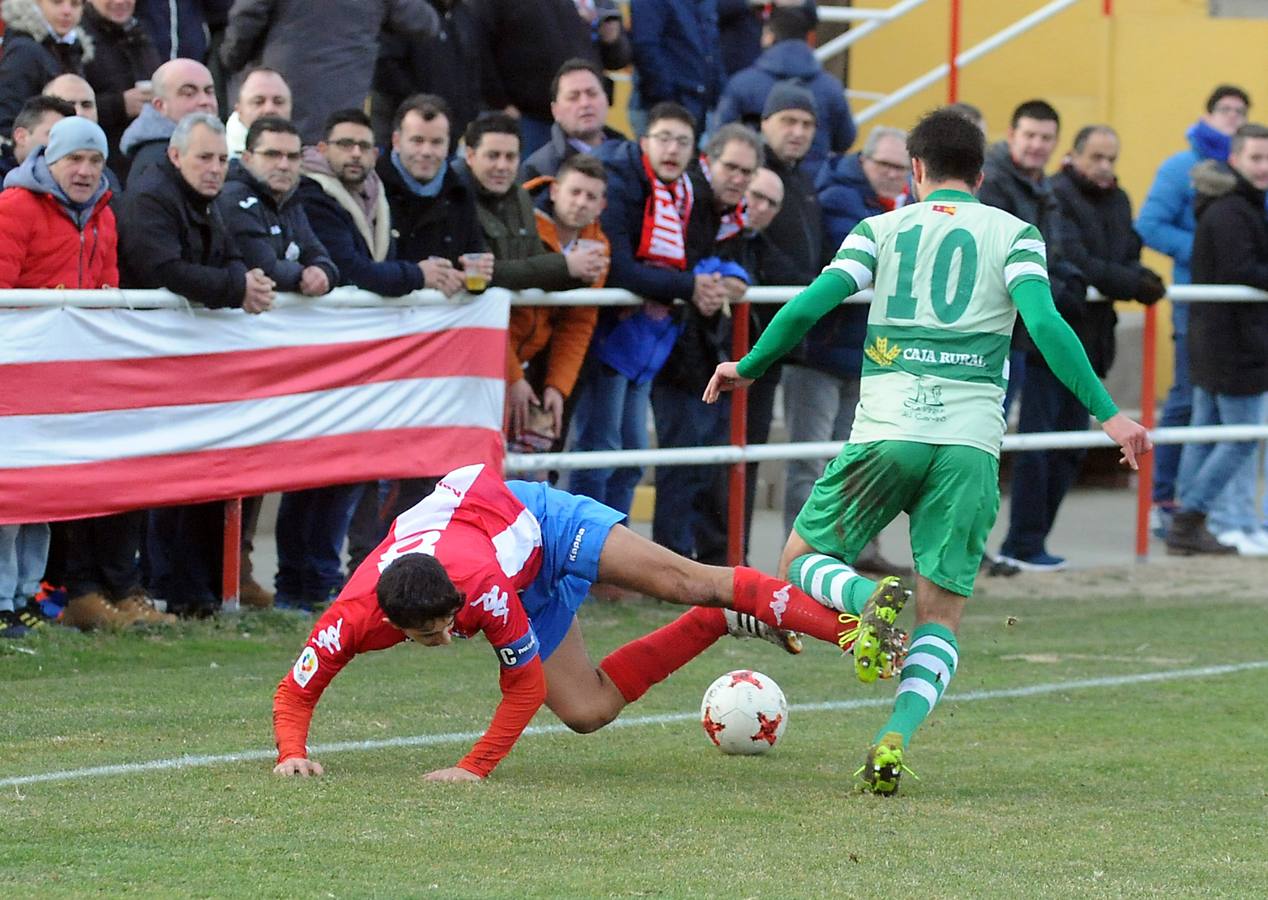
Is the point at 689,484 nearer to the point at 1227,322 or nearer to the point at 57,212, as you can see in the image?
the point at 57,212

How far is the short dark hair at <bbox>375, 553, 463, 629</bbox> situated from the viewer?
231 inches

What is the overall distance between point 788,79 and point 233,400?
4.64m

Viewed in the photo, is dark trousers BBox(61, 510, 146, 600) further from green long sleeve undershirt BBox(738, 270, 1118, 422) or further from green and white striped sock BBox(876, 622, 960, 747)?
green and white striped sock BBox(876, 622, 960, 747)

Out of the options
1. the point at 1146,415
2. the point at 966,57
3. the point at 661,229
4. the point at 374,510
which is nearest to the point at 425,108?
the point at 661,229

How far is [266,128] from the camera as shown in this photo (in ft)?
29.8

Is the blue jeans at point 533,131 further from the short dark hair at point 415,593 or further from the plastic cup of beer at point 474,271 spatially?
the short dark hair at point 415,593

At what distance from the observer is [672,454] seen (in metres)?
10.2

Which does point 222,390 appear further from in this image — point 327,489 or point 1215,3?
point 1215,3

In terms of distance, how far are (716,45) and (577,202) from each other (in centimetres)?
317

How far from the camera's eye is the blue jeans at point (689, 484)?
10.7 meters

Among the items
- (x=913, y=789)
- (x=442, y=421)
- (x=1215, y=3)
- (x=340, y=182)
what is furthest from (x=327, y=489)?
(x=1215, y=3)

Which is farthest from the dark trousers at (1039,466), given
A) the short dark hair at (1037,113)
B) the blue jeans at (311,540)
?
the blue jeans at (311,540)

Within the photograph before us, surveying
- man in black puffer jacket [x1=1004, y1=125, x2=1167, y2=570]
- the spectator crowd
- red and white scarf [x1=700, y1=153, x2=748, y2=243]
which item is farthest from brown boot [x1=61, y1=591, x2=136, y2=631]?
man in black puffer jacket [x1=1004, y1=125, x2=1167, y2=570]

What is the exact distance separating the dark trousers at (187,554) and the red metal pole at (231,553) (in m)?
0.05
